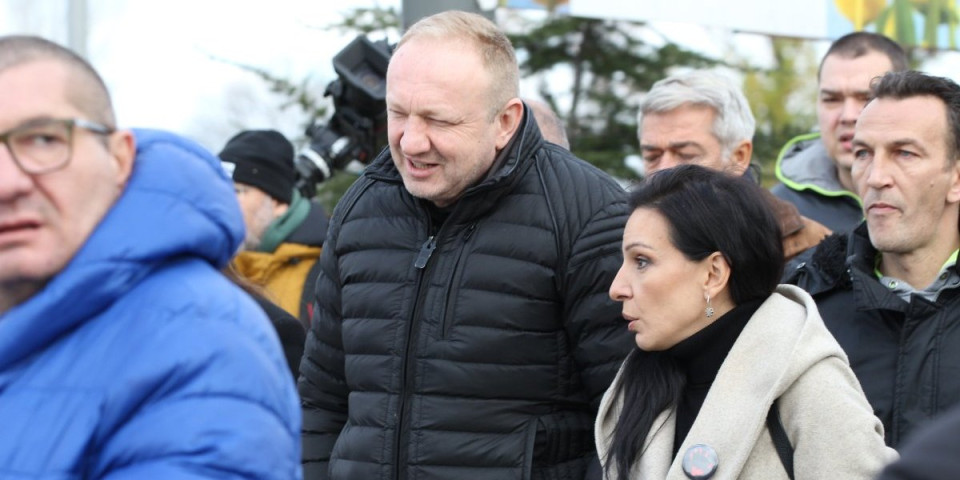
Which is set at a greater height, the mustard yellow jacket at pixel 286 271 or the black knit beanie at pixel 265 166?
the black knit beanie at pixel 265 166

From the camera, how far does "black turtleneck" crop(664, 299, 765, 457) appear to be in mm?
3359

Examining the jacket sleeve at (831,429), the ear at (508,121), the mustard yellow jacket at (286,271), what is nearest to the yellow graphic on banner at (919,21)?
the mustard yellow jacket at (286,271)

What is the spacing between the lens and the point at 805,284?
4.10m

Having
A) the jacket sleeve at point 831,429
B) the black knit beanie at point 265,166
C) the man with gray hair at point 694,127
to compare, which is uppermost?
the jacket sleeve at point 831,429

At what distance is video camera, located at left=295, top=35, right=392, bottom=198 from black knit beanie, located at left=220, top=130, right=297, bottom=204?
215 mm

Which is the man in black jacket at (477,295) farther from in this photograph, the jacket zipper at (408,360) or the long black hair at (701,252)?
the long black hair at (701,252)

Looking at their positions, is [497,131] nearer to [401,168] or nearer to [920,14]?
[401,168]

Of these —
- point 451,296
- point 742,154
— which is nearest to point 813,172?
point 742,154

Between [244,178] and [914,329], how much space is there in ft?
10.9

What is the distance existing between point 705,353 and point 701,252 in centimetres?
24

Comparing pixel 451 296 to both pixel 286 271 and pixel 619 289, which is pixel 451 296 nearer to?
pixel 619 289

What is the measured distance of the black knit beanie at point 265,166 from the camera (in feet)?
20.5

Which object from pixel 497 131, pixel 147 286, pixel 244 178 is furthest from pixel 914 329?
pixel 244 178

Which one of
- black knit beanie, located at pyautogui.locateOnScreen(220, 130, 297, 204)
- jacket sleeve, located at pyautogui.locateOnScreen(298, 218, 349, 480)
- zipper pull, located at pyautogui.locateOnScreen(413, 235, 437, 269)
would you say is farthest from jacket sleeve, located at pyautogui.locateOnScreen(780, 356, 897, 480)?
black knit beanie, located at pyautogui.locateOnScreen(220, 130, 297, 204)
